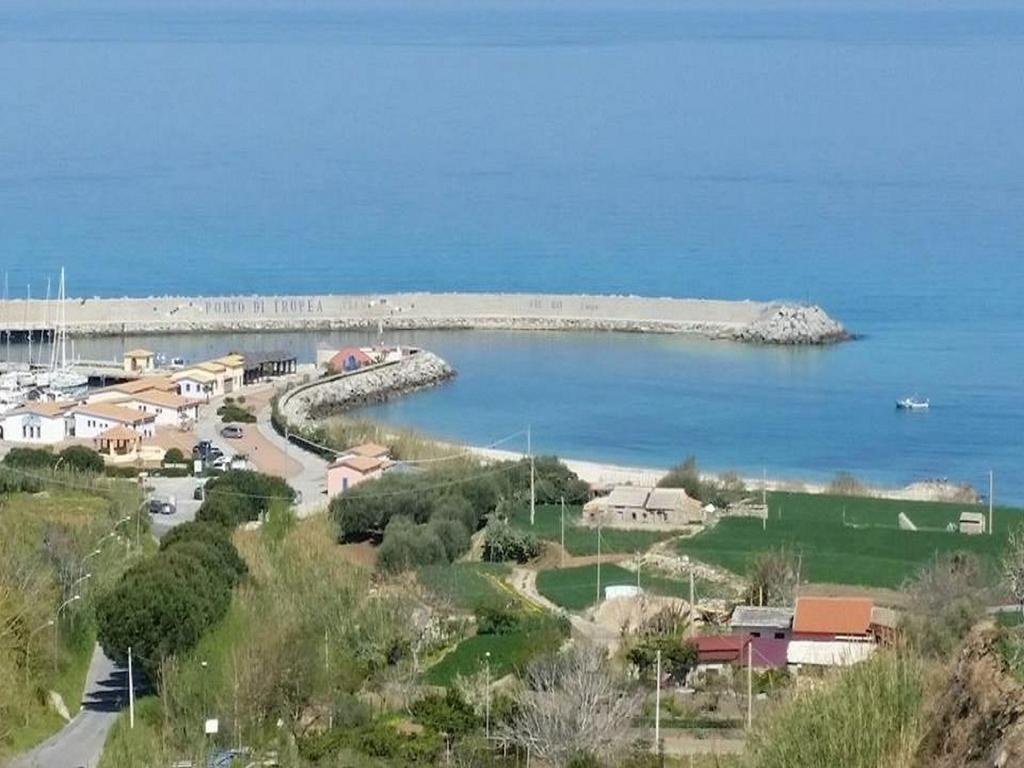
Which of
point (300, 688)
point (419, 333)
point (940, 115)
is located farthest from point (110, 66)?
point (300, 688)

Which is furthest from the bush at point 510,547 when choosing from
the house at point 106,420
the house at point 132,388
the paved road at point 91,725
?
the house at point 132,388

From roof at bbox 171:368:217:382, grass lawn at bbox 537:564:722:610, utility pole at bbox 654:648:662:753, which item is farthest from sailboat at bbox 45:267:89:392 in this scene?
utility pole at bbox 654:648:662:753

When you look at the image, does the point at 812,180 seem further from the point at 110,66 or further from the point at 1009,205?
the point at 110,66

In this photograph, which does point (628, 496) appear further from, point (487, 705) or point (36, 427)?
point (36, 427)

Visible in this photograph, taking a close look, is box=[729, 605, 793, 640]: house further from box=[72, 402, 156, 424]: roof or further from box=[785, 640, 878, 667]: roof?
box=[72, 402, 156, 424]: roof

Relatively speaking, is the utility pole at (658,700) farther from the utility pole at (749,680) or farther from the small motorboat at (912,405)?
Result: the small motorboat at (912,405)
